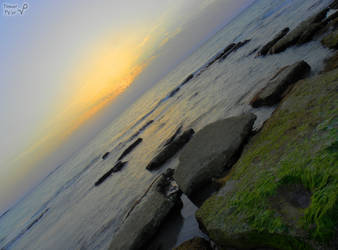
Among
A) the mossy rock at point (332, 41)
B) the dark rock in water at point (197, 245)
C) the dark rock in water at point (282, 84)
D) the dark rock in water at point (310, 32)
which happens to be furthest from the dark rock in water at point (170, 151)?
the dark rock in water at point (310, 32)

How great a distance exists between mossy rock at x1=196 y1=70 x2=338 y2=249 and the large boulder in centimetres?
77

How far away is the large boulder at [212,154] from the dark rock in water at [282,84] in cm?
173

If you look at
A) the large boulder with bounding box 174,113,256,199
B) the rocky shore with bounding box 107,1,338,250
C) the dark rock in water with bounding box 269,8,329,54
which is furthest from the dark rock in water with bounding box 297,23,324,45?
the large boulder with bounding box 174,113,256,199

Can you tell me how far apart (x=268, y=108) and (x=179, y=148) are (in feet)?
12.5

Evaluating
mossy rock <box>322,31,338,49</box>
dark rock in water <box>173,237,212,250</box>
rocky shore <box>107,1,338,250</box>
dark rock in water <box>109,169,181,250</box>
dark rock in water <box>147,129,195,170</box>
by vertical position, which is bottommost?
mossy rock <box>322,31,338,49</box>

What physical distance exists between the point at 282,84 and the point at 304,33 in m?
5.49

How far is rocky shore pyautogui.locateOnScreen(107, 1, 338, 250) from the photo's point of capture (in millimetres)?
1962

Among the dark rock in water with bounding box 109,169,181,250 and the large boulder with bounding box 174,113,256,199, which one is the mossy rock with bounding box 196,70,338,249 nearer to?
the large boulder with bounding box 174,113,256,199

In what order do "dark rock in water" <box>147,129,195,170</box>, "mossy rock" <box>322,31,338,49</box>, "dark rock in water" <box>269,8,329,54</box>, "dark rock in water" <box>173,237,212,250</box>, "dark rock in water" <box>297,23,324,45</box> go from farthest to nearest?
"dark rock in water" <box>269,8,329,54</box> < "dark rock in water" <box>297,23,324,45</box> < "dark rock in water" <box>147,129,195,170</box> < "mossy rock" <box>322,31,338,49</box> < "dark rock in water" <box>173,237,212,250</box>

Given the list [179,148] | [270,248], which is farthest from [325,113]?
[179,148]

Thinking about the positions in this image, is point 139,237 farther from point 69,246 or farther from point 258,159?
point 69,246

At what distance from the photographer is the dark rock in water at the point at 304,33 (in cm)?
951

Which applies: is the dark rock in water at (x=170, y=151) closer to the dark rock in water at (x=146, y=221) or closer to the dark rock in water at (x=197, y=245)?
the dark rock in water at (x=146, y=221)

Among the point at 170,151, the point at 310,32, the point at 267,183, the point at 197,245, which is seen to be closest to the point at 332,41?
the point at 310,32
